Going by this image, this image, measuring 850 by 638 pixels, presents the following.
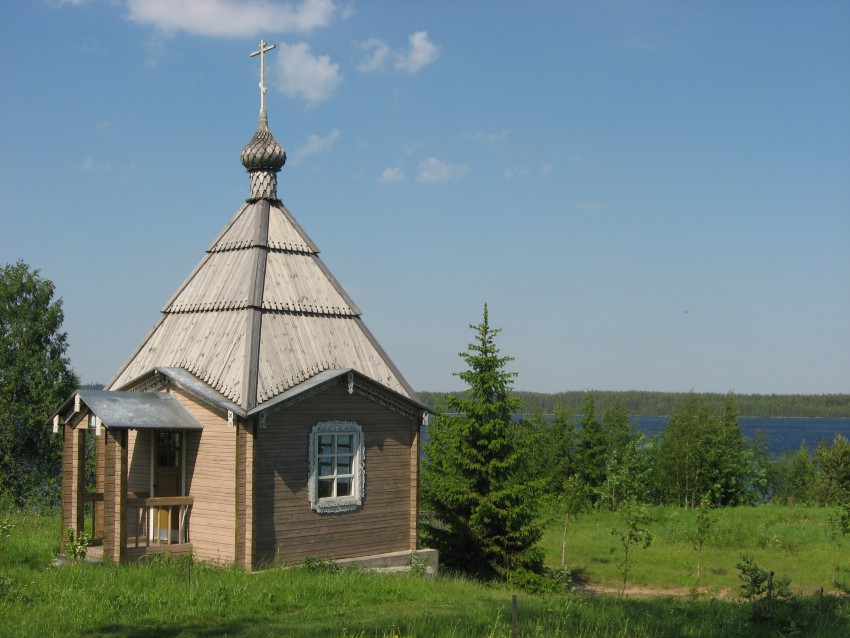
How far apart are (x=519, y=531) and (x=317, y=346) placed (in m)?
6.16

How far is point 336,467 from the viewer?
16.6 metres

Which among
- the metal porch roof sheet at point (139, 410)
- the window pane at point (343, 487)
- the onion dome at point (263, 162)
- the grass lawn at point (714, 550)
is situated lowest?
the grass lawn at point (714, 550)

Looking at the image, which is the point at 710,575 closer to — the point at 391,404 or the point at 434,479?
the point at 434,479

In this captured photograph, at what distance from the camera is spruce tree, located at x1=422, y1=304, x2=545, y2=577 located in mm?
19062

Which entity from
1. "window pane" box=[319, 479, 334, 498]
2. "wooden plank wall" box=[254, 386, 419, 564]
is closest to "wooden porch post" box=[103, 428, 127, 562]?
"wooden plank wall" box=[254, 386, 419, 564]

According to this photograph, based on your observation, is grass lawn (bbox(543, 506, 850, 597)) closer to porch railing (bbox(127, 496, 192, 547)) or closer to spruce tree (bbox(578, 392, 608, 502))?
porch railing (bbox(127, 496, 192, 547))

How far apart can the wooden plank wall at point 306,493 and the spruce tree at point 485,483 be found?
6.30 feet

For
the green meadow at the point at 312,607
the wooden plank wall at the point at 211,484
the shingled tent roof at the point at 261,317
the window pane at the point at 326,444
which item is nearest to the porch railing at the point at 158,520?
the wooden plank wall at the point at 211,484

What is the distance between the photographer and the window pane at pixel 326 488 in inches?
645

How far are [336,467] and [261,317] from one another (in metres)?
3.21

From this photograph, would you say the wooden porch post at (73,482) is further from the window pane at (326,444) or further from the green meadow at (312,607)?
the window pane at (326,444)

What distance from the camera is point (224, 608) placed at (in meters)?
11.7

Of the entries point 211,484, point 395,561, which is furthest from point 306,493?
point 395,561

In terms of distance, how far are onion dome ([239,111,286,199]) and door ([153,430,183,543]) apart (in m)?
5.71
